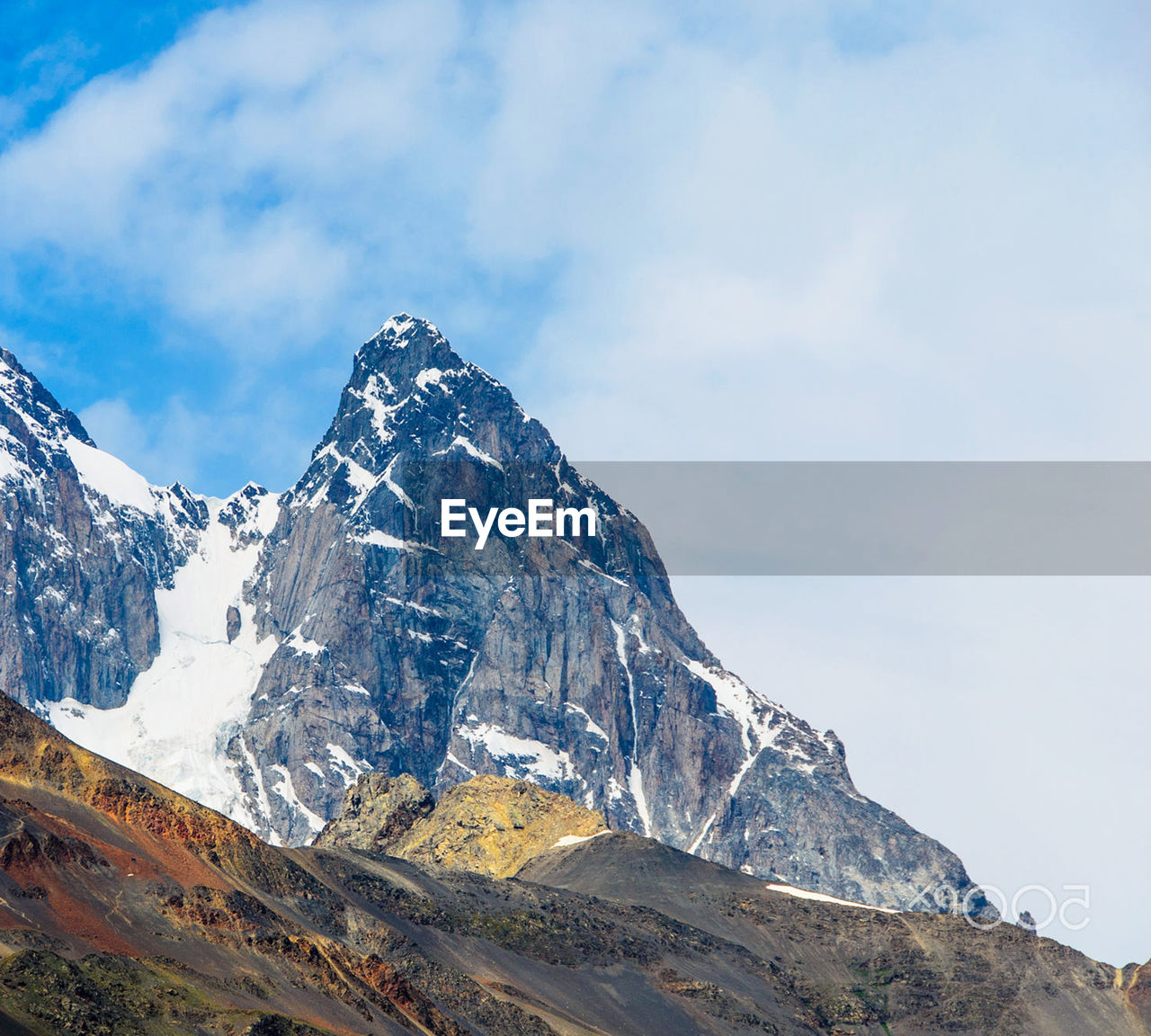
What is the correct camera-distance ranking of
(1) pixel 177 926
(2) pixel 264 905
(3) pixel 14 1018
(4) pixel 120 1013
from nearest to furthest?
(3) pixel 14 1018 < (4) pixel 120 1013 < (1) pixel 177 926 < (2) pixel 264 905

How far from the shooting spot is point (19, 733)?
594 ft

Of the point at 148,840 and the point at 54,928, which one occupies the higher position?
the point at 148,840

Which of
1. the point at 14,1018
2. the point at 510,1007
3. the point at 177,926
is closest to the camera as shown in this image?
the point at 14,1018

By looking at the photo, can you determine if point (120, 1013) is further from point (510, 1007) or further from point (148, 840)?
point (510, 1007)

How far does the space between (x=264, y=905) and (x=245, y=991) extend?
91.7 feet

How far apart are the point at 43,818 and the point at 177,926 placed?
1903cm

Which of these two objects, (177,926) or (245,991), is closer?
(245,991)

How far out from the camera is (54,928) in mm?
144250

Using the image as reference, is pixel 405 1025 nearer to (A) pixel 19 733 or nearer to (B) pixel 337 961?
(B) pixel 337 961

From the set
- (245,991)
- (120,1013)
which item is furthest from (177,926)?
(120,1013)

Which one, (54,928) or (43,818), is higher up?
(43,818)

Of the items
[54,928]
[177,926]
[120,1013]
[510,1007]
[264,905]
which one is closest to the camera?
[120,1013]

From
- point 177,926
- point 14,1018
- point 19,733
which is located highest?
point 19,733

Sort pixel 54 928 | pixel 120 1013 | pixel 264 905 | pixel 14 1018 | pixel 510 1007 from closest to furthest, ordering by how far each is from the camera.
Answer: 1. pixel 14 1018
2. pixel 120 1013
3. pixel 54 928
4. pixel 264 905
5. pixel 510 1007
